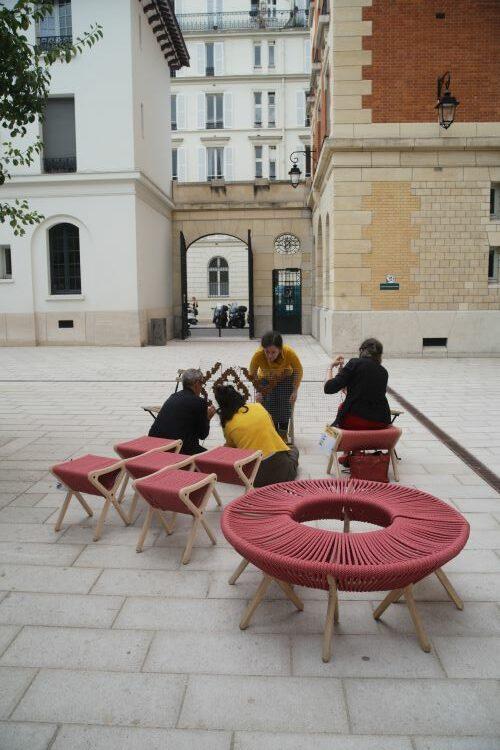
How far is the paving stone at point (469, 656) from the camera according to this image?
10.1 ft

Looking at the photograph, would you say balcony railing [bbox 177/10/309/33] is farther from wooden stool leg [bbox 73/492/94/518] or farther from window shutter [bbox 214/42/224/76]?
wooden stool leg [bbox 73/492/94/518]

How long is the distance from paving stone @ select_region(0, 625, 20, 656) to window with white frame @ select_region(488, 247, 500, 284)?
14.6 meters

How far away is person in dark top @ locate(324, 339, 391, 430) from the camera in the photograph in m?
6.04

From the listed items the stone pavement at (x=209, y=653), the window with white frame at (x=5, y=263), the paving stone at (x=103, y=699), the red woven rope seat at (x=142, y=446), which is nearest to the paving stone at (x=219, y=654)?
the stone pavement at (x=209, y=653)

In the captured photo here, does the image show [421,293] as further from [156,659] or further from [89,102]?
[156,659]

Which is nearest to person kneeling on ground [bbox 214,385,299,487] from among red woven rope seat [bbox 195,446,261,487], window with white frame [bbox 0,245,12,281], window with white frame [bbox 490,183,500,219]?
red woven rope seat [bbox 195,446,261,487]

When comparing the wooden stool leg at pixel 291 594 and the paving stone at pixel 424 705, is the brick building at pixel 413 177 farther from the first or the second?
the paving stone at pixel 424 705

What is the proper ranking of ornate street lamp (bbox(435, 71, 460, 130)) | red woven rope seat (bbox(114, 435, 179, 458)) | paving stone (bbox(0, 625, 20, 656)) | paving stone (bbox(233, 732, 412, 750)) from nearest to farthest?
1. paving stone (bbox(233, 732, 412, 750))
2. paving stone (bbox(0, 625, 20, 656))
3. red woven rope seat (bbox(114, 435, 179, 458))
4. ornate street lamp (bbox(435, 71, 460, 130))

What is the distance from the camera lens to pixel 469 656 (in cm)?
320

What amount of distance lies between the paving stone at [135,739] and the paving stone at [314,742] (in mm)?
87

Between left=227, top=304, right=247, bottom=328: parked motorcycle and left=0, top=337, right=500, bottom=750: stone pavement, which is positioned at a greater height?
left=227, top=304, right=247, bottom=328: parked motorcycle

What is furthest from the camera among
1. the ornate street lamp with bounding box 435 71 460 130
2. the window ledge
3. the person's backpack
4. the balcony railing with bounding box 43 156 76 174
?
the balcony railing with bounding box 43 156 76 174

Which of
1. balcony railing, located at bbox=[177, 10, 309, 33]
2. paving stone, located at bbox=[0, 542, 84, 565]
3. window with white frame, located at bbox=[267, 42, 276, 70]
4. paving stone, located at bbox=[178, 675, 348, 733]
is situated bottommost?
paving stone, located at bbox=[178, 675, 348, 733]

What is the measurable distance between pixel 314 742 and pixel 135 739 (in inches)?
28.2
